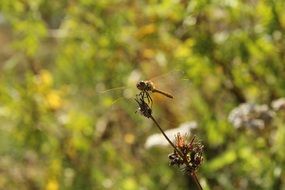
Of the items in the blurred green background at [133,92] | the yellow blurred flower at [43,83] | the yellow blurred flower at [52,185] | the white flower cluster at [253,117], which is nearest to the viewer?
the white flower cluster at [253,117]

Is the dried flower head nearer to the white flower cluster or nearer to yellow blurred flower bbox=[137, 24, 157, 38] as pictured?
the white flower cluster

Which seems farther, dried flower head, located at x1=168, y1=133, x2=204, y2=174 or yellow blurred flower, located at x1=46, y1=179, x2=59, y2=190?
yellow blurred flower, located at x1=46, y1=179, x2=59, y2=190

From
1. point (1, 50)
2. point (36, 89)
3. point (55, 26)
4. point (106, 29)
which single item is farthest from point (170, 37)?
point (1, 50)

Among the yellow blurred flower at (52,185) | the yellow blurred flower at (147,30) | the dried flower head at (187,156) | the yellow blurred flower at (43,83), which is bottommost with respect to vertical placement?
the dried flower head at (187,156)

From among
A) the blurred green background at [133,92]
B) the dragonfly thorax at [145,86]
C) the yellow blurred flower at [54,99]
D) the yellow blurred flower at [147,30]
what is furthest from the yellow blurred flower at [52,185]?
the dragonfly thorax at [145,86]

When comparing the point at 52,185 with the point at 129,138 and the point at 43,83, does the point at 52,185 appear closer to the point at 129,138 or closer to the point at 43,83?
the point at 129,138

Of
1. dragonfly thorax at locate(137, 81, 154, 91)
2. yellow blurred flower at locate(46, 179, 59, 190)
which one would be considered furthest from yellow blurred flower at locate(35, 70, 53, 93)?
dragonfly thorax at locate(137, 81, 154, 91)

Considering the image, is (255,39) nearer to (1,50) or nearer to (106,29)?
(106,29)

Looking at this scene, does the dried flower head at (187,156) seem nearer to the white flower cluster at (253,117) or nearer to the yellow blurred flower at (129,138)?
the white flower cluster at (253,117)

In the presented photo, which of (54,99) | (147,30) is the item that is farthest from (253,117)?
(54,99)
